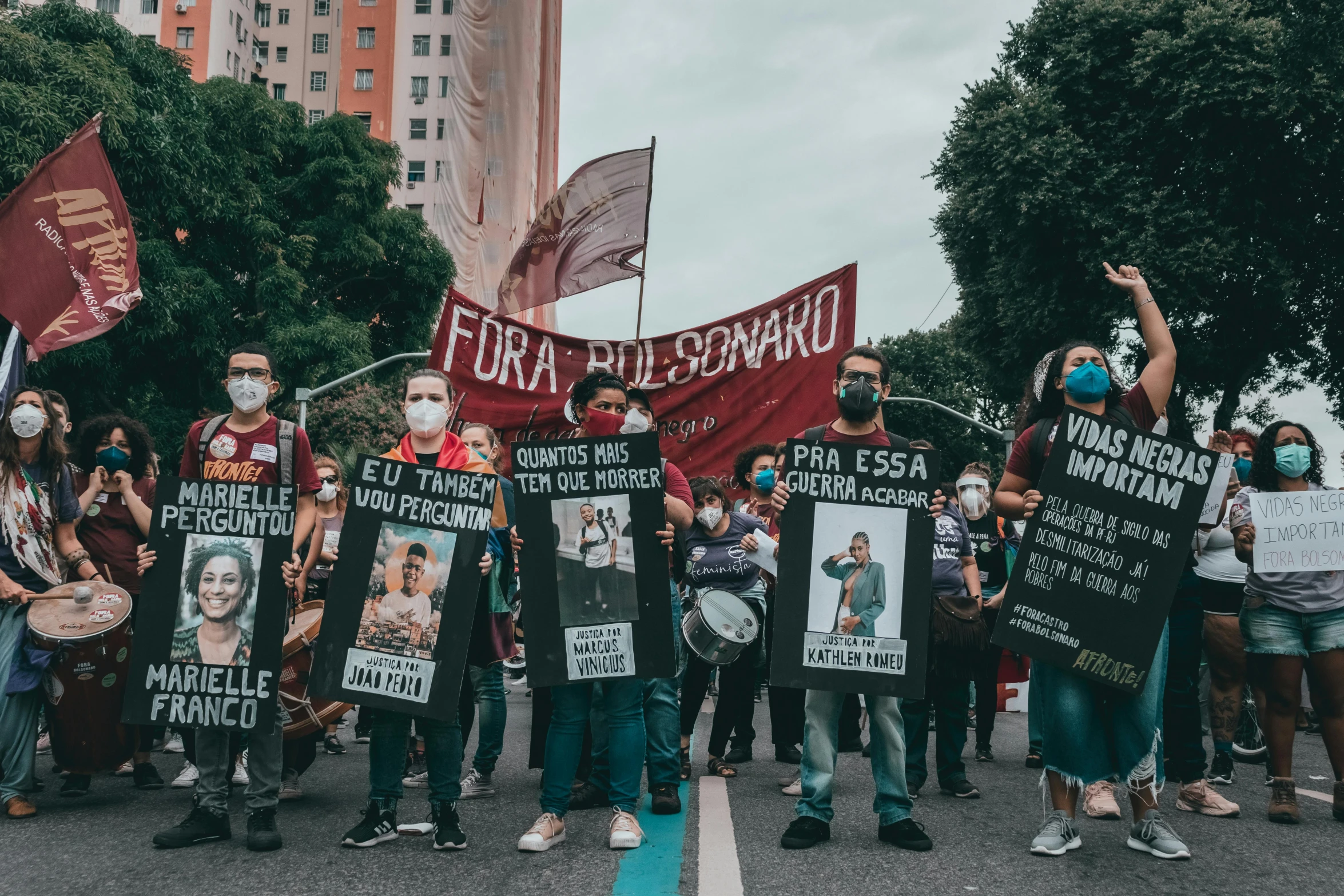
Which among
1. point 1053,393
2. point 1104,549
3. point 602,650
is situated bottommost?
point 602,650

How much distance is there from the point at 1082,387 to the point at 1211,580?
2900 millimetres

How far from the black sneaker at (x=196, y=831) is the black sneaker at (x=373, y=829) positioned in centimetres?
50

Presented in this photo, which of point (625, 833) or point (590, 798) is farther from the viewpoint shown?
point (590, 798)

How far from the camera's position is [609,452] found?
5047 millimetres

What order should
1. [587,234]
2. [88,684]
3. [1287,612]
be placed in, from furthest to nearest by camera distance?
[587,234], [1287,612], [88,684]

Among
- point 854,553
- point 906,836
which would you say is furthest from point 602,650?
point 906,836

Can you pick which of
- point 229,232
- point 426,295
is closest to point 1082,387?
point 229,232

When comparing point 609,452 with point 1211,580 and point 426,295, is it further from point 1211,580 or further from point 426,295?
point 426,295

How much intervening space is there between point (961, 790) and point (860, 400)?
7.74 ft

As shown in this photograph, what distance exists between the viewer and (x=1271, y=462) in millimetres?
6125

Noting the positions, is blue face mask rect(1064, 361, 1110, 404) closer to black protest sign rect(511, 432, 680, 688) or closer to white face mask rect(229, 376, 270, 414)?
black protest sign rect(511, 432, 680, 688)

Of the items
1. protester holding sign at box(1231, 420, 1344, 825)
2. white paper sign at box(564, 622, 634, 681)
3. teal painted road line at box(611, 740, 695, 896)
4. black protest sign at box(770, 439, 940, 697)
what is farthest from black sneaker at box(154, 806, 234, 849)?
protester holding sign at box(1231, 420, 1344, 825)

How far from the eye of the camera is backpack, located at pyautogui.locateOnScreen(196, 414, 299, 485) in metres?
5.30

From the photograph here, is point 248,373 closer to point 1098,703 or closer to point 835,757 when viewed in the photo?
point 835,757
